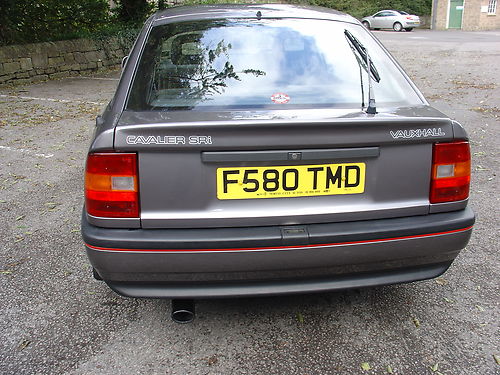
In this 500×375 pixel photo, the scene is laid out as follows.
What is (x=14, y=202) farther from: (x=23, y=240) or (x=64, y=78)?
(x=64, y=78)

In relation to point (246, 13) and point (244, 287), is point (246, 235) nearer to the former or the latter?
point (244, 287)

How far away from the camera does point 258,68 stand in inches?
104

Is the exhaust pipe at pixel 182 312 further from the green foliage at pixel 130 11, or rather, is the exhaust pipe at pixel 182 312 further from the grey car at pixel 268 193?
the green foliage at pixel 130 11

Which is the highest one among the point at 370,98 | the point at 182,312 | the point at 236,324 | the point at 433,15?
the point at 433,15

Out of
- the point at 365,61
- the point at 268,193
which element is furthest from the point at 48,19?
the point at 268,193

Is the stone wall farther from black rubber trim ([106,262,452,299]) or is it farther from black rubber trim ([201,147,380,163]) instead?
black rubber trim ([201,147,380,163])

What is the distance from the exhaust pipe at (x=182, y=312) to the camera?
2.41 meters

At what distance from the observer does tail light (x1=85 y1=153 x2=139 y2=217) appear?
2.10 m

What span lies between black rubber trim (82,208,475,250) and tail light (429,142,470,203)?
15cm

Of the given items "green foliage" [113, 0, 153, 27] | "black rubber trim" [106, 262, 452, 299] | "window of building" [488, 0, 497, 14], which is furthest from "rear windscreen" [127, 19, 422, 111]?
"window of building" [488, 0, 497, 14]

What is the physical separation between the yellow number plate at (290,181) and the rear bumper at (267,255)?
0.16 meters

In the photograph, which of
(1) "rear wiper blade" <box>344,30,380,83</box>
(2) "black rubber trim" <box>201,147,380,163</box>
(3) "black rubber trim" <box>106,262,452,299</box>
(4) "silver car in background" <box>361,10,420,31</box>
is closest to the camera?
(2) "black rubber trim" <box>201,147,380,163</box>

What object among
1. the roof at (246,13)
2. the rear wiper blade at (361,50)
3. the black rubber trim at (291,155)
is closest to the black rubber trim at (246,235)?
the black rubber trim at (291,155)

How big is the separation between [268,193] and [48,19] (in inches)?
508
